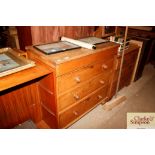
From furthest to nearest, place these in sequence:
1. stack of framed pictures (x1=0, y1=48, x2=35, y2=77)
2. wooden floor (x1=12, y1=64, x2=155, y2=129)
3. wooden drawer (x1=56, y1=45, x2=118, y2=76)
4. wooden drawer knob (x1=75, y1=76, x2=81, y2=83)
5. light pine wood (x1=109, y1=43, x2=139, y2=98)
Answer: light pine wood (x1=109, y1=43, x2=139, y2=98), wooden floor (x1=12, y1=64, x2=155, y2=129), wooden drawer knob (x1=75, y1=76, x2=81, y2=83), wooden drawer (x1=56, y1=45, x2=118, y2=76), stack of framed pictures (x1=0, y1=48, x2=35, y2=77)

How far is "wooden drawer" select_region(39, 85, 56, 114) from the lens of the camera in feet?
5.18

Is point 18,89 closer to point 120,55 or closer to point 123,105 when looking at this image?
point 120,55

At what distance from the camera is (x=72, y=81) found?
5.08 feet

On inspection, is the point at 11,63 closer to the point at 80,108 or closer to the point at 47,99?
the point at 47,99

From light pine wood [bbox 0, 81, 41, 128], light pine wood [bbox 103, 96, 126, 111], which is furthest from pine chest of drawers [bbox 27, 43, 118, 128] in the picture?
light pine wood [bbox 103, 96, 126, 111]

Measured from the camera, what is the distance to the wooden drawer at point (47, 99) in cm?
158

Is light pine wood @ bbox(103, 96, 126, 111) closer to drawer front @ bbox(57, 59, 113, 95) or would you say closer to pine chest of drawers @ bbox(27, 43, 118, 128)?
pine chest of drawers @ bbox(27, 43, 118, 128)

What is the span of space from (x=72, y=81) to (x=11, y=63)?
60 cm

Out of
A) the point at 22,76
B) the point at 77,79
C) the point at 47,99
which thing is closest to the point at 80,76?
the point at 77,79

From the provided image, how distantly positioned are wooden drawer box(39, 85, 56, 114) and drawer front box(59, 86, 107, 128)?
5.5 inches

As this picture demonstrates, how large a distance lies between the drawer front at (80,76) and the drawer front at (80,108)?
326 millimetres

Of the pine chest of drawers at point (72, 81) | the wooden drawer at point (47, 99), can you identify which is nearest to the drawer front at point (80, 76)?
the pine chest of drawers at point (72, 81)

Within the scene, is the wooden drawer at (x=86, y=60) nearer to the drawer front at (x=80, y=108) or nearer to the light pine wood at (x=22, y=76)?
the light pine wood at (x=22, y=76)
